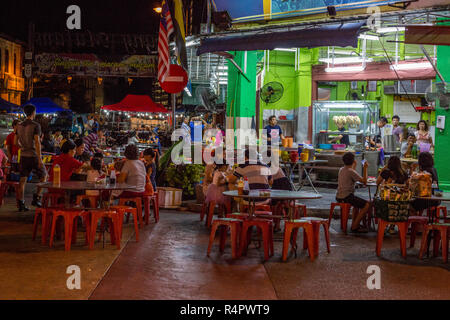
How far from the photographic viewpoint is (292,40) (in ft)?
34.2

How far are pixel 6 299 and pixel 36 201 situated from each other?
6.34 metres

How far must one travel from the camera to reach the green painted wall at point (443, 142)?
12.4 metres

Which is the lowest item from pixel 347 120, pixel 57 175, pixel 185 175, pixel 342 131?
pixel 185 175

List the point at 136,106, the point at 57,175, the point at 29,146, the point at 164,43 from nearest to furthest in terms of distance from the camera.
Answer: the point at 57,175
the point at 29,146
the point at 164,43
the point at 136,106

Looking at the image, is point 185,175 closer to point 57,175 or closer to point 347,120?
point 57,175

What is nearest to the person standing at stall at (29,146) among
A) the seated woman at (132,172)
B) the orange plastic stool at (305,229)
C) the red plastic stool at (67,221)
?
the seated woman at (132,172)

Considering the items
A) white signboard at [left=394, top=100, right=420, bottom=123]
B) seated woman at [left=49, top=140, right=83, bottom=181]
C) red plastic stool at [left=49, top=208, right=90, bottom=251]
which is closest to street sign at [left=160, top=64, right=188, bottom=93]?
seated woman at [left=49, top=140, right=83, bottom=181]

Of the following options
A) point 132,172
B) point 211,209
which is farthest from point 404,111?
point 132,172

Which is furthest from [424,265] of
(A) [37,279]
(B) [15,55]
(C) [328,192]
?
(B) [15,55]

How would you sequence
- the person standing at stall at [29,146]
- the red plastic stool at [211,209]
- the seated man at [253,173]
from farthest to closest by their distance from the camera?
the person standing at stall at [29,146] < the red plastic stool at [211,209] < the seated man at [253,173]

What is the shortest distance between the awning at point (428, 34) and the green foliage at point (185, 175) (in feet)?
17.7

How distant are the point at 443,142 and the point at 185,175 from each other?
6455 mm

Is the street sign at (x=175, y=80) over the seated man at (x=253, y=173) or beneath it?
over

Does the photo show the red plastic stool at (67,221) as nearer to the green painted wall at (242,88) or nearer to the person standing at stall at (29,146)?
the person standing at stall at (29,146)
